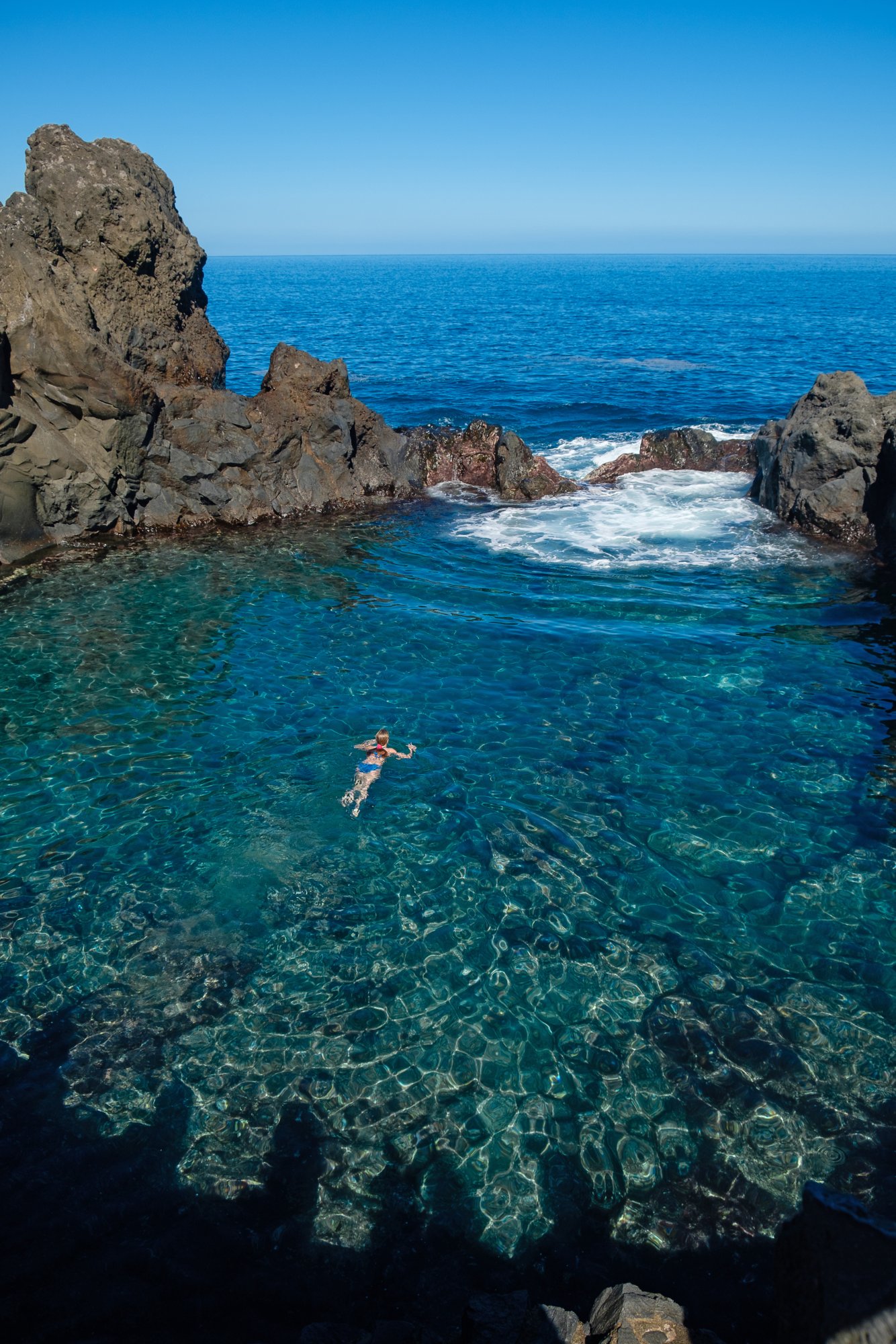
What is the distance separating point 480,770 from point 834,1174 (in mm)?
7525

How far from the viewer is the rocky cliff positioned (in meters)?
22.2

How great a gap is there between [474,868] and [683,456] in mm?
25773

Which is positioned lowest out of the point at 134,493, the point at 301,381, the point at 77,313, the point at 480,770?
the point at 480,770

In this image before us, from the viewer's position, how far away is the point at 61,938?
10445mm

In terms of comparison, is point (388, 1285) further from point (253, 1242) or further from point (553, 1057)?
point (553, 1057)

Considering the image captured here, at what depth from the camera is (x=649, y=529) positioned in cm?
2645

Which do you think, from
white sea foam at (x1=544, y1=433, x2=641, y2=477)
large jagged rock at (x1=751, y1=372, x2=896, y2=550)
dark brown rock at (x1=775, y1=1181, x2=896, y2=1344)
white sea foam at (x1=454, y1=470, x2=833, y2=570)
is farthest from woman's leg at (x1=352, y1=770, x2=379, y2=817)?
white sea foam at (x1=544, y1=433, x2=641, y2=477)

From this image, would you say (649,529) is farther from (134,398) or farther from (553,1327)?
(553,1327)

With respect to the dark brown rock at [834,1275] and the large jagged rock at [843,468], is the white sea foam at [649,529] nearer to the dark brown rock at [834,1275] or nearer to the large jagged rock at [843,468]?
the large jagged rock at [843,468]

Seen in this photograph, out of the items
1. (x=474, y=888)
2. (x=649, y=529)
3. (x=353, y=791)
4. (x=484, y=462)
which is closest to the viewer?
(x=474, y=888)

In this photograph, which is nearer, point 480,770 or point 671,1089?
point 671,1089

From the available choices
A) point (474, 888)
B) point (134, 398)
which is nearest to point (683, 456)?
point (134, 398)

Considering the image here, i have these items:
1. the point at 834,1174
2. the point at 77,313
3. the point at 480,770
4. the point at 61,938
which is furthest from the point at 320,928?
the point at 77,313

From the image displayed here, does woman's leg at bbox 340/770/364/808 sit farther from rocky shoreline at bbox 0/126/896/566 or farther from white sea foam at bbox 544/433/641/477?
white sea foam at bbox 544/433/641/477
